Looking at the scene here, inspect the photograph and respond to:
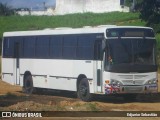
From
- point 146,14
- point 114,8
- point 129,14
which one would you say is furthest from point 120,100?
point 114,8

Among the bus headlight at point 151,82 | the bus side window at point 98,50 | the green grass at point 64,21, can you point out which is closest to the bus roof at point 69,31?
the bus side window at point 98,50

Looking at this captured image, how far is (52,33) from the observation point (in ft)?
85.2

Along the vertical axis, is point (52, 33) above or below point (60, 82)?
above

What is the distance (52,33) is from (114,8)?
71.8 meters

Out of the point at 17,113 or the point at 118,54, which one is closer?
the point at 17,113

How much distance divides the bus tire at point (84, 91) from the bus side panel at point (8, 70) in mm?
5818

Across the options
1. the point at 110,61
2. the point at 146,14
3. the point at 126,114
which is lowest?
the point at 126,114

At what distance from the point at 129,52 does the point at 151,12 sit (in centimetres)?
3921

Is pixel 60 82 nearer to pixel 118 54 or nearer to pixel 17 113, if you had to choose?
pixel 118 54

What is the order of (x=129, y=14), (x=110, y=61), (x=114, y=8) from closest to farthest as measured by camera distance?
(x=110, y=61), (x=129, y=14), (x=114, y=8)

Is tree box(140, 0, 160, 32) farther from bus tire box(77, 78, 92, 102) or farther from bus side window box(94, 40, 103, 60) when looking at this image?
bus side window box(94, 40, 103, 60)

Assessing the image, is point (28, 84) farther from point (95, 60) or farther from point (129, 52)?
point (129, 52)

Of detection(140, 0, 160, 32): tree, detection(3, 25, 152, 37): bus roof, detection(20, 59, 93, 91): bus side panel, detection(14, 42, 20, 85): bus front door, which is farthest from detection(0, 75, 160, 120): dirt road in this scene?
detection(140, 0, 160, 32): tree

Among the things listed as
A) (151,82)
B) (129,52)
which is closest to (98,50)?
(129,52)
